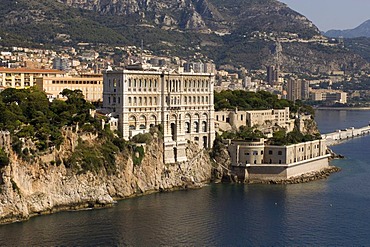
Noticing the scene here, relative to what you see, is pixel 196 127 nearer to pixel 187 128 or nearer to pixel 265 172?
pixel 187 128

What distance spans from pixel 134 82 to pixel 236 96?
2126 cm

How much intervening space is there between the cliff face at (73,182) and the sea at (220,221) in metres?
0.83

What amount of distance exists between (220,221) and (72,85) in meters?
25.6

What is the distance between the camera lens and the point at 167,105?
159ft

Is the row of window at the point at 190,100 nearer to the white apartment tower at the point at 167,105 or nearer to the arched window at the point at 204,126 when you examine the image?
the white apartment tower at the point at 167,105

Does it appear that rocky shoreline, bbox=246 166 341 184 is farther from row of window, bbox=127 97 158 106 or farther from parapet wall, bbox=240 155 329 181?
row of window, bbox=127 97 158 106

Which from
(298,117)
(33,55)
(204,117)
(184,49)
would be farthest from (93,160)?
(184,49)

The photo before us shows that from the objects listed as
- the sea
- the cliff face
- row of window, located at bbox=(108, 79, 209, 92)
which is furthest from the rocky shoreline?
row of window, located at bbox=(108, 79, 209, 92)

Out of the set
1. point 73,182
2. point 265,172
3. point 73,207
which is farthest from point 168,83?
point 73,207

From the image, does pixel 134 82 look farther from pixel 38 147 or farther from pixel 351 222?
pixel 351 222

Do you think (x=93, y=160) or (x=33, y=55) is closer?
(x=93, y=160)

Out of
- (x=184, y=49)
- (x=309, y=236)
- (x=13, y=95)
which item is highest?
(x=184, y=49)

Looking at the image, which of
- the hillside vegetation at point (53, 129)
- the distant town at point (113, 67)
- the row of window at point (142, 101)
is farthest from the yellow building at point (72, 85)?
the row of window at point (142, 101)

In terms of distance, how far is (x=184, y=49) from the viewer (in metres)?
174
